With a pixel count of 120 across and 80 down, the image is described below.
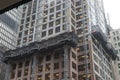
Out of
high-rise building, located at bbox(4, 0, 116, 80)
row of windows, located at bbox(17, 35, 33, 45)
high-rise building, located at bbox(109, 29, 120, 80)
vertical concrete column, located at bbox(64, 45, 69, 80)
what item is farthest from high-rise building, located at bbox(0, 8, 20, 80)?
high-rise building, located at bbox(109, 29, 120, 80)

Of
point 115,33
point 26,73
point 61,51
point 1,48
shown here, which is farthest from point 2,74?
point 115,33

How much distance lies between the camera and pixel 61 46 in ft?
322

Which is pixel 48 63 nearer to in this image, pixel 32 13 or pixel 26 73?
pixel 26 73

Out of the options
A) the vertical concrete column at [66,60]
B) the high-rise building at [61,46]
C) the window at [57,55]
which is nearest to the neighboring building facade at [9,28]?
the high-rise building at [61,46]

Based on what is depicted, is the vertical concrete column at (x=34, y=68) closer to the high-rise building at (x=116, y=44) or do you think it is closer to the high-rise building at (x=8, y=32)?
the high-rise building at (x=8, y=32)

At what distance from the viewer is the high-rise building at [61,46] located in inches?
3740

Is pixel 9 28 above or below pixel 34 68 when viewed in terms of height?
above

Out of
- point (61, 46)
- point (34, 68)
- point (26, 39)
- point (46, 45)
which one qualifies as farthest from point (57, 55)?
point (26, 39)

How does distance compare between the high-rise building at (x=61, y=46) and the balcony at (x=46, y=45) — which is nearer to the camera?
the high-rise building at (x=61, y=46)

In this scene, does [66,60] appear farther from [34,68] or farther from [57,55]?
[34,68]

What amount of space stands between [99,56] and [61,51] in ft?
72.4

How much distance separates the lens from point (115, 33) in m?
145

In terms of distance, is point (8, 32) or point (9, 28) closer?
point (8, 32)

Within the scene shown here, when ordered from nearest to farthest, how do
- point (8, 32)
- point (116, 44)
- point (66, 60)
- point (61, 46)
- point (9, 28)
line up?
point (66, 60) < point (61, 46) < point (8, 32) < point (116, 44) < point (9, 28)
